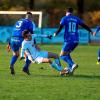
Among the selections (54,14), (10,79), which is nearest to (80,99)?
(10,79)

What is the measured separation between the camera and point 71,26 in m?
17.7

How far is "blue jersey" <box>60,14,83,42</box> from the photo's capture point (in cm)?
1762

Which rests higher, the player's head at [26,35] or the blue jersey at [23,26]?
the blue jersey at [23,26]

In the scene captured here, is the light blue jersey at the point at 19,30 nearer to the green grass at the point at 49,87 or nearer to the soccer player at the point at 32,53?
the soccer player at the point at 32,53

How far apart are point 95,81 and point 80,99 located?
3778mm

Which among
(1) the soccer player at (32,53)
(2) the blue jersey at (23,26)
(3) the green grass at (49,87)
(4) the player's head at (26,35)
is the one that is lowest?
(3) the green grass at (49,87)

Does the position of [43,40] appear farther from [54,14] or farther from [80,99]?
[80,99]

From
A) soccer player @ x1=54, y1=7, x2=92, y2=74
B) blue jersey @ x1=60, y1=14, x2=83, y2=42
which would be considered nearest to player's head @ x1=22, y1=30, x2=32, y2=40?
soccer player @ x1=54, y1=7, x2=92, y2=74

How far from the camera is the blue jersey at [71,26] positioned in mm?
17625

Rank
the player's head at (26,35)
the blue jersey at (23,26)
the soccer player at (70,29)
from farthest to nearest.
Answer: the soccer player at (70,29) < the blue jersey at (23,26) < the player's head at (26,35)

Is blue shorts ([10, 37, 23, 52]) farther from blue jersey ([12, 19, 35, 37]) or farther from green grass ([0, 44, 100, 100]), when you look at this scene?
green grass ([0, 44, 100, 100])

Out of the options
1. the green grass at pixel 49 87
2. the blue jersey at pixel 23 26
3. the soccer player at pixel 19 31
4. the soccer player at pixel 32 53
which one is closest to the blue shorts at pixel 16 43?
the soccer player at pixel 19 31

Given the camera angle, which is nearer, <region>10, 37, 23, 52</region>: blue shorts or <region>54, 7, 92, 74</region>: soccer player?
<region>10, 37, 23, 52</region>: blue shorts

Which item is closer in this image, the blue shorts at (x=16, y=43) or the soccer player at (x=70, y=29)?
the blue shorts at (x=16, y=43)
